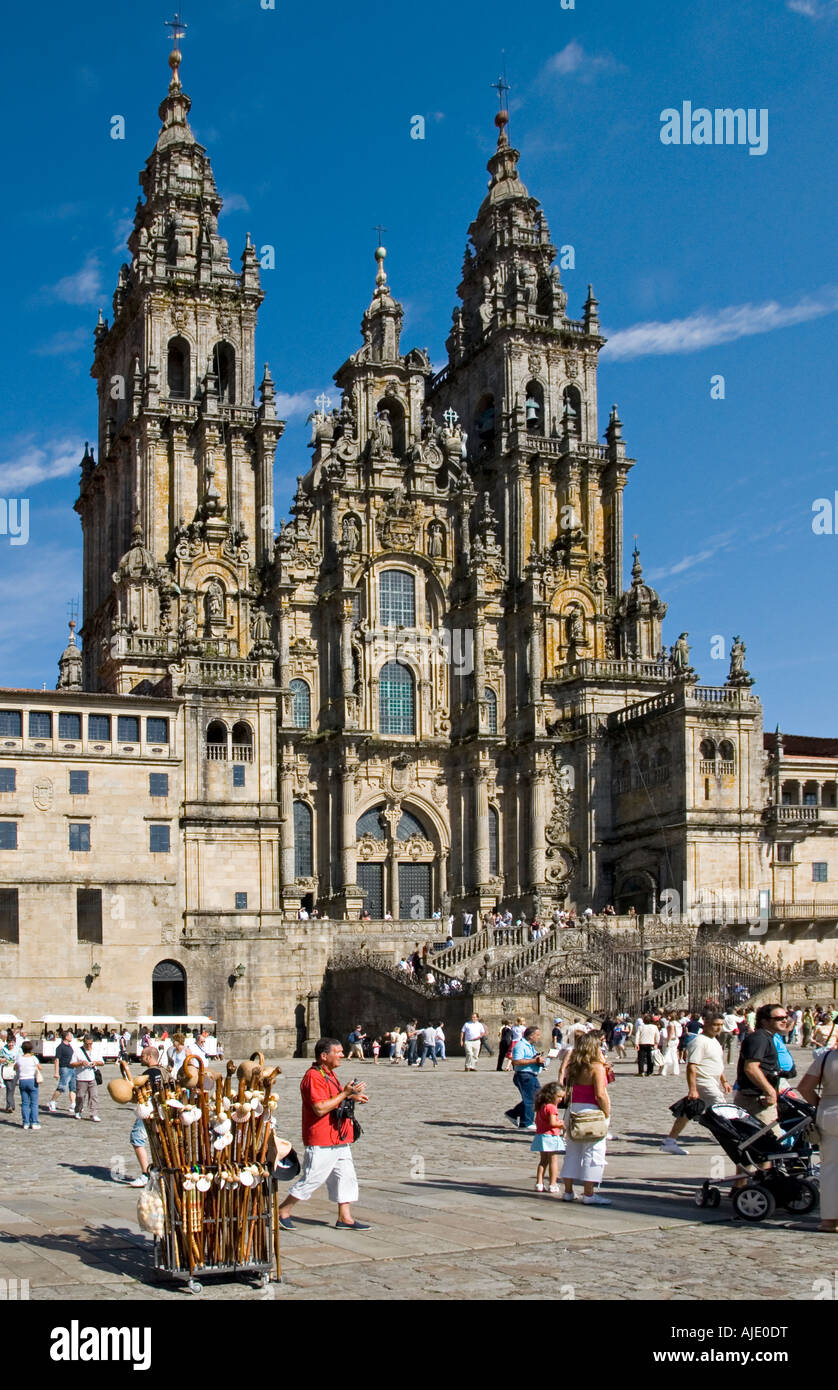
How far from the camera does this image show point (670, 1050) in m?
38.1

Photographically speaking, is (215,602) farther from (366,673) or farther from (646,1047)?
(646,1047)

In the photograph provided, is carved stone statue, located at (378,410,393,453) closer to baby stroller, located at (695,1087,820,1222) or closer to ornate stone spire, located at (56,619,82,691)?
ornate stone spire, located at (56,619,82,691)

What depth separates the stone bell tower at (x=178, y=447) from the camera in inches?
2435

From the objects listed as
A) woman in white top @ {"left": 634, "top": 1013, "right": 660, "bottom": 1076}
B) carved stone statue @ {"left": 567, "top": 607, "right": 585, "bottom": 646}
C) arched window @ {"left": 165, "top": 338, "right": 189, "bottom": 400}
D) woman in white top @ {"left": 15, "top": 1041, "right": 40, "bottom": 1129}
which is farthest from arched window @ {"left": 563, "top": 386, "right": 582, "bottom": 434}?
woman in white top @ {"left": 15, "top": 1041, "right": 40, "bottom": 1129}

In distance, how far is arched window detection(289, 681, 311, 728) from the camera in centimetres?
6456

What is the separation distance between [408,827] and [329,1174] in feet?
167

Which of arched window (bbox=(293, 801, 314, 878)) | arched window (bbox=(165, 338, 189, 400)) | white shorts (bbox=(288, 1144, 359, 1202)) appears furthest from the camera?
arched window (bbox=(165, 338, 189, 400))

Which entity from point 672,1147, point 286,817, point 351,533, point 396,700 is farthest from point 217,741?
point 672,1147

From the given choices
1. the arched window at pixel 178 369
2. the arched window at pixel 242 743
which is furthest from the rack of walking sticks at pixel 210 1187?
the arched window at pixel 178 369

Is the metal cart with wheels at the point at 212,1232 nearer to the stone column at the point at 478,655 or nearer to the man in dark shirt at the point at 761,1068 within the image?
the man in dark shirt at the point at 761,1068

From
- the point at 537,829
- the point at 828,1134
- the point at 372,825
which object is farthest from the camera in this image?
the point at 537,829

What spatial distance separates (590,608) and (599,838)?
1000 cm

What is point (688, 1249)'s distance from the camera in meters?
13.8

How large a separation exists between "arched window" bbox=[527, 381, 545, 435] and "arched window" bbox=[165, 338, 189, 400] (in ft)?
49.0
